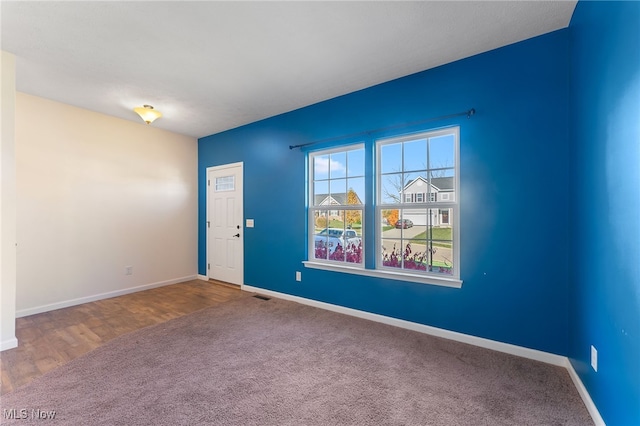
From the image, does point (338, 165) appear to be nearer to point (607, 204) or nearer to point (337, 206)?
point (337, 206)

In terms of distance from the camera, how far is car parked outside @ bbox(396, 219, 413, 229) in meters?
3.00

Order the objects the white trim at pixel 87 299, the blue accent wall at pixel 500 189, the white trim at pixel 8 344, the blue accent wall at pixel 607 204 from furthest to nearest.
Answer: the white trim at pixel 87 299
the white trim at pixel 8 344
the blue accent wall at pixel 500 189
the blue accent wall at pixel 607 204

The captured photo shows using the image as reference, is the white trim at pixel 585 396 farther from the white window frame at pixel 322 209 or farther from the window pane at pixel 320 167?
the window pane at pixel 320 167

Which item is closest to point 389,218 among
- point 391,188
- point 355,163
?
point 391,188

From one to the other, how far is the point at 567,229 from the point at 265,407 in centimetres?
263

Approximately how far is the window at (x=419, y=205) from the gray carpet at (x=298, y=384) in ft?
2.52

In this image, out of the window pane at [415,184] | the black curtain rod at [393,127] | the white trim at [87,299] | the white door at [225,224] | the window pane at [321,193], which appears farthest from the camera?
the white door at [225,224]

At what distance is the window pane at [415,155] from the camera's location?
2.91 meters

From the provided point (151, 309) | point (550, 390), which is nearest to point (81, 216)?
point (151, 309)

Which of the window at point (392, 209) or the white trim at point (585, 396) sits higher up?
the window at point (392, 209)

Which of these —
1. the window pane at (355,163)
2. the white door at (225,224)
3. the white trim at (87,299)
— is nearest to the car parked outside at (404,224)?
the window pane at (355,163)

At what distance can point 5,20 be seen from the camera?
2074 mm

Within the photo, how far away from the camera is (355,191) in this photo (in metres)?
3.42

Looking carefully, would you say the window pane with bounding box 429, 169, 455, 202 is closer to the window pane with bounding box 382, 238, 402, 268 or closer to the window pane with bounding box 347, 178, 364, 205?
the window pane with bounding box 382, 238, 402, 268
